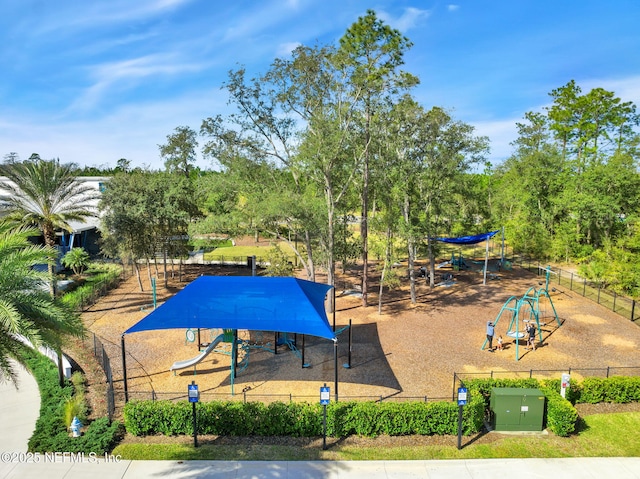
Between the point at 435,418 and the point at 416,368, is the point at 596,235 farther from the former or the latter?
the point at 435,418

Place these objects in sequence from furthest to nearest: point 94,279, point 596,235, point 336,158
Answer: point 596,235 → point 94,279 → point 336,158

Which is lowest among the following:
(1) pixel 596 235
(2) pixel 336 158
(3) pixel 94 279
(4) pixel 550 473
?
(4) pixel 550 473

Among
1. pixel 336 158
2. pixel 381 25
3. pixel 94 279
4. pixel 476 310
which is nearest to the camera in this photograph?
pixel 381 25

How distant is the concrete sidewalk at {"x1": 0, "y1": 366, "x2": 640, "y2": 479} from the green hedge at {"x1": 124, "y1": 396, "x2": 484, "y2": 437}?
1268mm

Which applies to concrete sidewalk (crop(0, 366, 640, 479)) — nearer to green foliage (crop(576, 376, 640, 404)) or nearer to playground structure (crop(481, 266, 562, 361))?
green foliage (crop(576, 376, 640, 404))

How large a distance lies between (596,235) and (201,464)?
40.9 meters

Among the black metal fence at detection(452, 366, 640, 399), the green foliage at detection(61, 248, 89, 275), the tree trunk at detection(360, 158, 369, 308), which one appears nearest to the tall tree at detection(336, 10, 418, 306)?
the tree trunk at detection(360, 158, 369, 308)

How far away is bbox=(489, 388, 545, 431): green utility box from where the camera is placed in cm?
1363

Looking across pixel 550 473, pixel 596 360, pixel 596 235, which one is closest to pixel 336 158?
pixel 596 360

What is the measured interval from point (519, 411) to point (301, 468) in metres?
6.98

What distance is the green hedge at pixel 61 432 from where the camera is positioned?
12336 mm

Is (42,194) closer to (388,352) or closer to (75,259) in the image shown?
(75,259)

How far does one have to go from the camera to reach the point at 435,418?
13.3m

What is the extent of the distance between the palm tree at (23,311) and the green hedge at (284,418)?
4.41m
